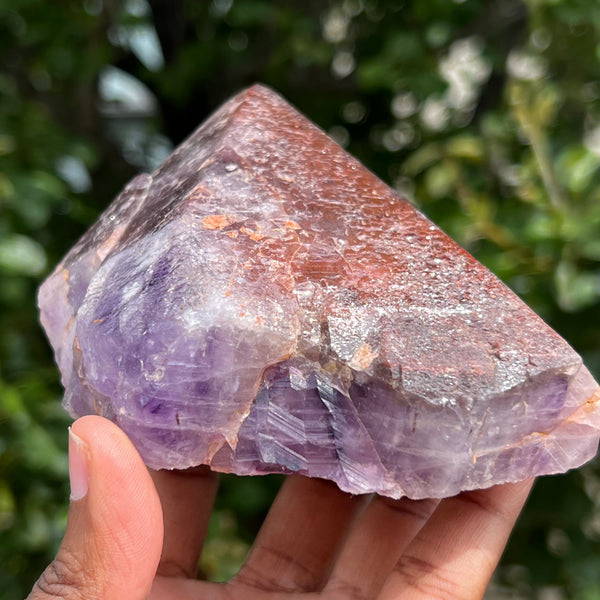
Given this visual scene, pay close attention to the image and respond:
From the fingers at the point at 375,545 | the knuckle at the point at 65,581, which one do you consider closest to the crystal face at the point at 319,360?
the knuckle at the point at 65,581

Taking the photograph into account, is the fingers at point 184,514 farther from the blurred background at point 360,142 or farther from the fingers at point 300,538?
the blurred background at point 360,142

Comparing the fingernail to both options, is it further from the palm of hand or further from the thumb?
the palm of hand

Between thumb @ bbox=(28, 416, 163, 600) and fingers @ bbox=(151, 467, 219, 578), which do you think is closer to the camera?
thumb @ bbox=(28, 416, 163, 600)

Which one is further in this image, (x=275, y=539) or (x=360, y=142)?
(x=360, y=142)

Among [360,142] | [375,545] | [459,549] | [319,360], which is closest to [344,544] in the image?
[375,545]

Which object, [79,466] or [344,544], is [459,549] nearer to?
[344,544]

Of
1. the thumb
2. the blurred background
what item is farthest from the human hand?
the blurred background

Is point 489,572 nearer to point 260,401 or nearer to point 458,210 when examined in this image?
point 260,401
